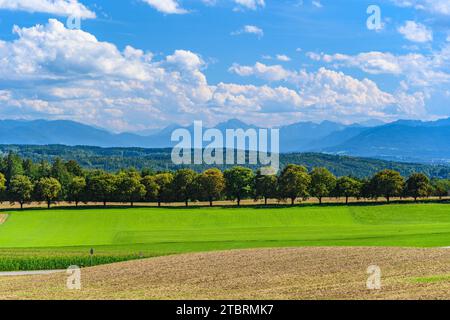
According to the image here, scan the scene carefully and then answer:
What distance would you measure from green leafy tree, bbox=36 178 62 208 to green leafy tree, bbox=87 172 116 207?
23.4 ft

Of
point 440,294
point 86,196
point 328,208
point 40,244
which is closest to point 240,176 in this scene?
point 328,208

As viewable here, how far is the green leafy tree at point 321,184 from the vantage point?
133000 mm

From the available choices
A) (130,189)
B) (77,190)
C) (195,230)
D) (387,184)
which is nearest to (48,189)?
(77,190)

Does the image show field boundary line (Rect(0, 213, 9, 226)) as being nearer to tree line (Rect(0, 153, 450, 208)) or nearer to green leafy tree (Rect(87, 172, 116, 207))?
tree line (Rect(0, 153, 450, 208))

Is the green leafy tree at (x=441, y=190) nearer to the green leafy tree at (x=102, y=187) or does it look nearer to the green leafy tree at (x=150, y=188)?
the green leafy tree at (x=150, y=188)

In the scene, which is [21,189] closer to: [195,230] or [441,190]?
[195,230]

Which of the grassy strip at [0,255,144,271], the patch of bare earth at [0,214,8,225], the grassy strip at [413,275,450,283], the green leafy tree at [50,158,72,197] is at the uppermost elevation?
the green leafy tree at [50,158,72,197]

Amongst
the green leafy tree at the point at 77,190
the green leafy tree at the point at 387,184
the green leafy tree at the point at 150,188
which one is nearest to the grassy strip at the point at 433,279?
the green leafy tree at the point at 387,184

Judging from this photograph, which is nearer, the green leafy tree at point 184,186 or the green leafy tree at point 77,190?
the green leafy tree at point 184,186

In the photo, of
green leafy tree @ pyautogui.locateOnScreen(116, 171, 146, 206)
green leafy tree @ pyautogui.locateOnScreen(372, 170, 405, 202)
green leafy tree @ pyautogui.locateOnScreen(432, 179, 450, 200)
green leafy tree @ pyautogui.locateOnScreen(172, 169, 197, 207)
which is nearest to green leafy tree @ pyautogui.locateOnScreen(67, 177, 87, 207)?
green leafy tree @ pyautogui.locateOnScreen(116, 171, 146, 206)

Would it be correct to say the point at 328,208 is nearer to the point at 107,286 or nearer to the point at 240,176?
the point at 240,176

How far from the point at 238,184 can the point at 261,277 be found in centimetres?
10307

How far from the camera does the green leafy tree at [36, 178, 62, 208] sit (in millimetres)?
132988
